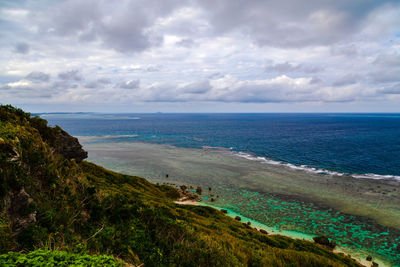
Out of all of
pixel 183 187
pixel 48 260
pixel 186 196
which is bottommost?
pixel 186 196

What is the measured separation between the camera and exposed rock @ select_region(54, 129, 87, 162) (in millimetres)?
29109

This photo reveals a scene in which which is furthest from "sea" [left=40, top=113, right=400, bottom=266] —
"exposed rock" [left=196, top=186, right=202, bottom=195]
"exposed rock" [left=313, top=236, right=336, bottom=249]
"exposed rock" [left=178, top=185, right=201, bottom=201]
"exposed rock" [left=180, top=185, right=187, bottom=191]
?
"exposed rock" [left=180, top=185, right=187, bottom=191]

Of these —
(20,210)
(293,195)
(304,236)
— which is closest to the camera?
(20,210)

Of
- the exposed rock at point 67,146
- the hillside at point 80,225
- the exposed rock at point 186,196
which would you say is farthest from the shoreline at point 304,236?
the exposed rock at point 67,146

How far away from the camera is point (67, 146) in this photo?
103 ft

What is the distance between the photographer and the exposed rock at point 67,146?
29109mm

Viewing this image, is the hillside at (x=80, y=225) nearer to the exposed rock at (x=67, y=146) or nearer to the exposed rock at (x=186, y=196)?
the exposed rock at (x=67, y=146)

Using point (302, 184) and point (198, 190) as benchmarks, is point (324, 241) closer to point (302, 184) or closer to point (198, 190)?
point (302, 184)

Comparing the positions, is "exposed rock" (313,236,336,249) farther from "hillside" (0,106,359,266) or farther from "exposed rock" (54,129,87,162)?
"exposed rock" (54,129,87,162)

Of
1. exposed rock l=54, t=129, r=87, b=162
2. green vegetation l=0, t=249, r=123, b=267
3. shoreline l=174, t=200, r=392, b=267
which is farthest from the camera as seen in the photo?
exposed rock l=54, t=129, r=87, b=162

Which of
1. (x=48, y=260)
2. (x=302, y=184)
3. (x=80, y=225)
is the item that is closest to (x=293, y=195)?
(x=302, y=184)

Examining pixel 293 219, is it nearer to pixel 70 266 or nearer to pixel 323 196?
pixel 323 196

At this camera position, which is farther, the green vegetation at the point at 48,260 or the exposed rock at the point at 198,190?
the exposed rock at the point at 198,190

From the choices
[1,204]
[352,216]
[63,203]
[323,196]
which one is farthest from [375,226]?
[1,204]
